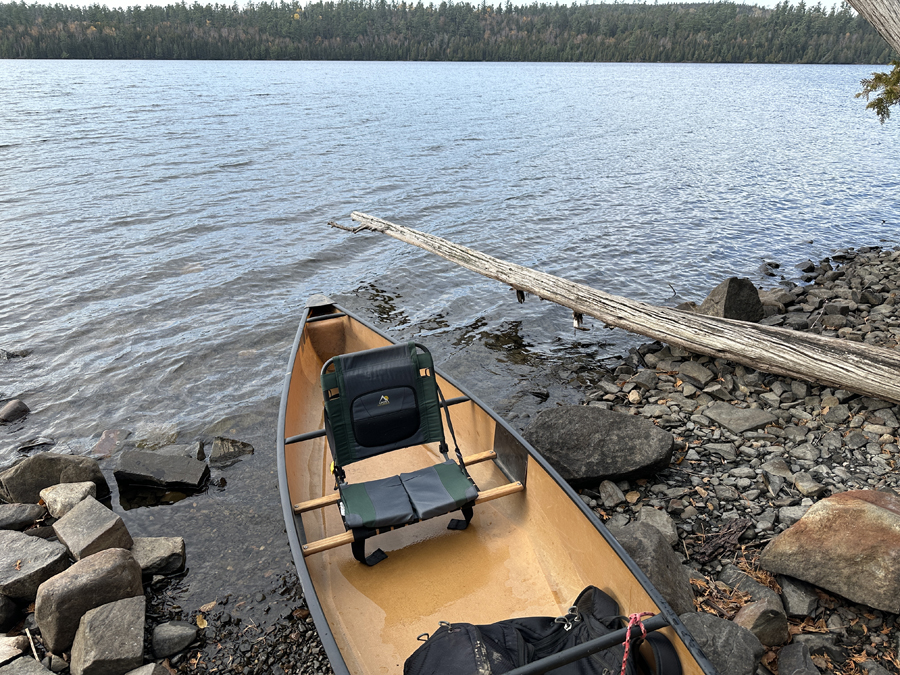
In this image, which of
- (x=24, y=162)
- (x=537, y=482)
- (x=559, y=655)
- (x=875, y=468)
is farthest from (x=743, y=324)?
(x=24, y=162)

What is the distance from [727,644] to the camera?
377 centimetres

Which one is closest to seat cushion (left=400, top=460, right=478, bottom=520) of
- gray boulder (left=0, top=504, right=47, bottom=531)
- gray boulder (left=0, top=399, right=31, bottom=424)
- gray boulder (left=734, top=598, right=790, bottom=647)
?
gray boulder (left=734, top=598, right=790, bottom=647)

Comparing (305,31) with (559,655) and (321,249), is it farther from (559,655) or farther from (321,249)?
(559,655)

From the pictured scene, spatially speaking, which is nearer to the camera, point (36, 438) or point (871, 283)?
point (36, 438)

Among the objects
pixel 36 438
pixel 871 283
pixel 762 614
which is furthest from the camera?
pixel 871 283

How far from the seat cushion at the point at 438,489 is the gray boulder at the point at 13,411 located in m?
6.56

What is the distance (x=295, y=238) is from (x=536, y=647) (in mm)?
13992

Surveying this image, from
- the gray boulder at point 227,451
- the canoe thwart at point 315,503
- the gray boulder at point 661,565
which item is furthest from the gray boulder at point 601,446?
the gray boulder at point 227,451

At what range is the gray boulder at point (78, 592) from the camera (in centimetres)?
444

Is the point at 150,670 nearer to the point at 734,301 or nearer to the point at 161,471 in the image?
the point at 161,471

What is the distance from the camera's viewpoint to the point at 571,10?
157 metres

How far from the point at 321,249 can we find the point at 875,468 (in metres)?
12.8

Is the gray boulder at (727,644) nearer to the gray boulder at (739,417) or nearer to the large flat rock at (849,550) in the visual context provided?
the large flat rock at (849,550)

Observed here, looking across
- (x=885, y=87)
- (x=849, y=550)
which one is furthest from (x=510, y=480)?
(x=885, y=87)
